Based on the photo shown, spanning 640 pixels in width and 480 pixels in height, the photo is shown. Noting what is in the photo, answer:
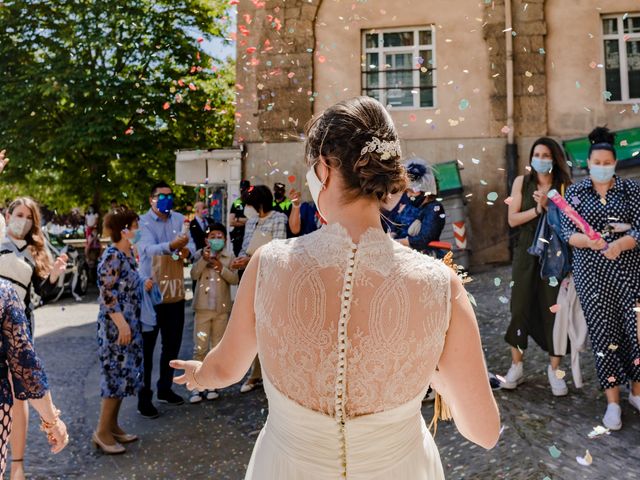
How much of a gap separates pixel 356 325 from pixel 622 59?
42.6 ft

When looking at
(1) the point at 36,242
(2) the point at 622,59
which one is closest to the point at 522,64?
(2) the point at 622,59

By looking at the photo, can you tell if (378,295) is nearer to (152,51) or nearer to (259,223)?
(259,223)

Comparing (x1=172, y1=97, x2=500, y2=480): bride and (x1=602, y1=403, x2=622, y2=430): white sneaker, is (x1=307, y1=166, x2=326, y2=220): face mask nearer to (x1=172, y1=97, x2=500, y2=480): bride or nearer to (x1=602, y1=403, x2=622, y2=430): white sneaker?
(x1=172, y1=97, x2=500, y2=480): bride

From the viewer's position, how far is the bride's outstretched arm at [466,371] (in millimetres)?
1775

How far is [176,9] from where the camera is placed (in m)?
18.3

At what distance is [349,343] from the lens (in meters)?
1.75

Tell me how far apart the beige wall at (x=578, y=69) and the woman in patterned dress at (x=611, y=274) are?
816 centimetres

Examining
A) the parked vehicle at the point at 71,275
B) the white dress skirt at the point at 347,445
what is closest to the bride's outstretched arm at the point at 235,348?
the white dress skirt at the point at 347,445

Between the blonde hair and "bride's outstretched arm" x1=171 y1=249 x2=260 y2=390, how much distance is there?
3445mm

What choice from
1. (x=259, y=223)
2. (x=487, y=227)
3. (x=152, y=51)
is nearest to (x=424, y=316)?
(x=259, y=223)

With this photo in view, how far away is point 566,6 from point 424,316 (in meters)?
12.5

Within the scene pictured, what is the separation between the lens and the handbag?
6.32m

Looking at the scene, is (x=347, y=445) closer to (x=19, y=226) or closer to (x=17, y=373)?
(x=17, y=373)

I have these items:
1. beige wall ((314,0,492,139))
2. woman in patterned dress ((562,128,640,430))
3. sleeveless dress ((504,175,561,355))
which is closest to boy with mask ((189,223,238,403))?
sleeveless dress ((504,175,561,355))
